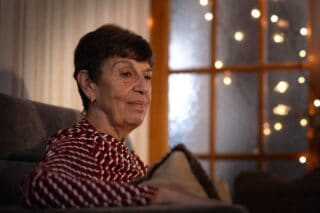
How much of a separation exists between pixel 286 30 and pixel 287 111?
0.45m

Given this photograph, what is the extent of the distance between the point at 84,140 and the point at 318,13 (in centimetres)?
228

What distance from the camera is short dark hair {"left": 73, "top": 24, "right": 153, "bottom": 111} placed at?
1.63 m

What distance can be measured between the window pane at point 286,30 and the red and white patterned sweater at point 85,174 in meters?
1.95

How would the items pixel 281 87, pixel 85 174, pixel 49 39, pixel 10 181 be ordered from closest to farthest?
1. pixel 85 174
2. pixel 10 181
3. pixel 281 87
4. pixel 49 39

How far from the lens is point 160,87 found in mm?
3627

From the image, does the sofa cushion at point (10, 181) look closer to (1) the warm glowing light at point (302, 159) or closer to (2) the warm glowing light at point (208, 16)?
(1) the warm glowing light at point (302, 159)

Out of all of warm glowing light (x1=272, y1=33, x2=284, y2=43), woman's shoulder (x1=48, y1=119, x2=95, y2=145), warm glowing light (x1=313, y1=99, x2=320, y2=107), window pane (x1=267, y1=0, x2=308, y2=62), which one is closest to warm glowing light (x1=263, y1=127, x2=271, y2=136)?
warm glowing light (x1=313, y1=99, x2=320, y2=107)

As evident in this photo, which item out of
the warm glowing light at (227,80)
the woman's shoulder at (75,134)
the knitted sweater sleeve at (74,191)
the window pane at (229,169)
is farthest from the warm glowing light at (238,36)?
the knitted sweater sleeve at (74,191)

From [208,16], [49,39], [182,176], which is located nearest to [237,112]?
[208,16]

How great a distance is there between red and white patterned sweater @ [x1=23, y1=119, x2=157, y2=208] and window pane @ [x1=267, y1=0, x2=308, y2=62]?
1947 mm

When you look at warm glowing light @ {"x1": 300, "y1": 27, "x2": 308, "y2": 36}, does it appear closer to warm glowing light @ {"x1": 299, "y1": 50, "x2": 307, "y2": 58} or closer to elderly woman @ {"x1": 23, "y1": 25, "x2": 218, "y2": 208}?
warm glowing light @ {"x1": 299, "y1": 50, "x2": 307, "y2": 58}

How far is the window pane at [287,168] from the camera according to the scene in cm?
339

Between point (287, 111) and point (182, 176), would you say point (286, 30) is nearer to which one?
point (287, 111)

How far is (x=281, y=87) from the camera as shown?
11.4ft
